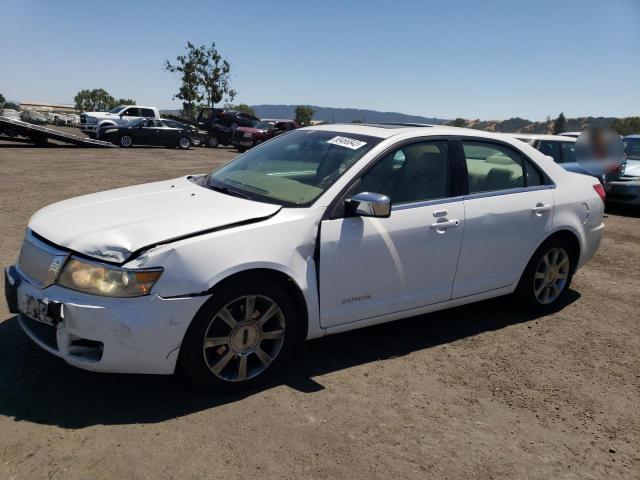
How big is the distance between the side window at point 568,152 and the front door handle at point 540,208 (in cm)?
631

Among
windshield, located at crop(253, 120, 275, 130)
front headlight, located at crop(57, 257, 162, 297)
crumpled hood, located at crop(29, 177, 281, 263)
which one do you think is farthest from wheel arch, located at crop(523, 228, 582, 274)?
windshield, located at crop(253, 120, 275, 130)

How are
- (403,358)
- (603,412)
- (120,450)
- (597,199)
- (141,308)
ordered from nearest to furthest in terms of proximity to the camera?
(120,450)
(141,308)
(603,412)
(403,358)
(597,199)

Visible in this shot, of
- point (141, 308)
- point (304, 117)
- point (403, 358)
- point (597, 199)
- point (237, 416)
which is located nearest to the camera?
point (141, 308)

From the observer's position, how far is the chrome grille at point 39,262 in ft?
9.80

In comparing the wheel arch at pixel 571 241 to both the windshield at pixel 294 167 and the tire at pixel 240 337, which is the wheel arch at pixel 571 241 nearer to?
the windshield at pixel 294 167

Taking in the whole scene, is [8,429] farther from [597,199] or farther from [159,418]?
[597,199]

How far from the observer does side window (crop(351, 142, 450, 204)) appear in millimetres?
3760

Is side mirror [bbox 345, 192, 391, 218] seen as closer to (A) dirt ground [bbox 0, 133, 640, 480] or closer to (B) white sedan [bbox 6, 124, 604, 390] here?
(B) white sedan [bbox 6, 124, 604, 390]

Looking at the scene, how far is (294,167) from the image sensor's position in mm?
4090

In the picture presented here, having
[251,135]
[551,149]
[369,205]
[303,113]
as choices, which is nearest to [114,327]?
[369,205]

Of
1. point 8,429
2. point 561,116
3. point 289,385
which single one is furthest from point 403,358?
point 561,116

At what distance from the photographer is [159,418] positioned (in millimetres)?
2988

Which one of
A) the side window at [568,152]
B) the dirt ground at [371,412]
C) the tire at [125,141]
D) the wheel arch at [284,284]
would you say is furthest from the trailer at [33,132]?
the wheel arch at [284,284]

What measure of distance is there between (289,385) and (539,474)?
1.47 metres
